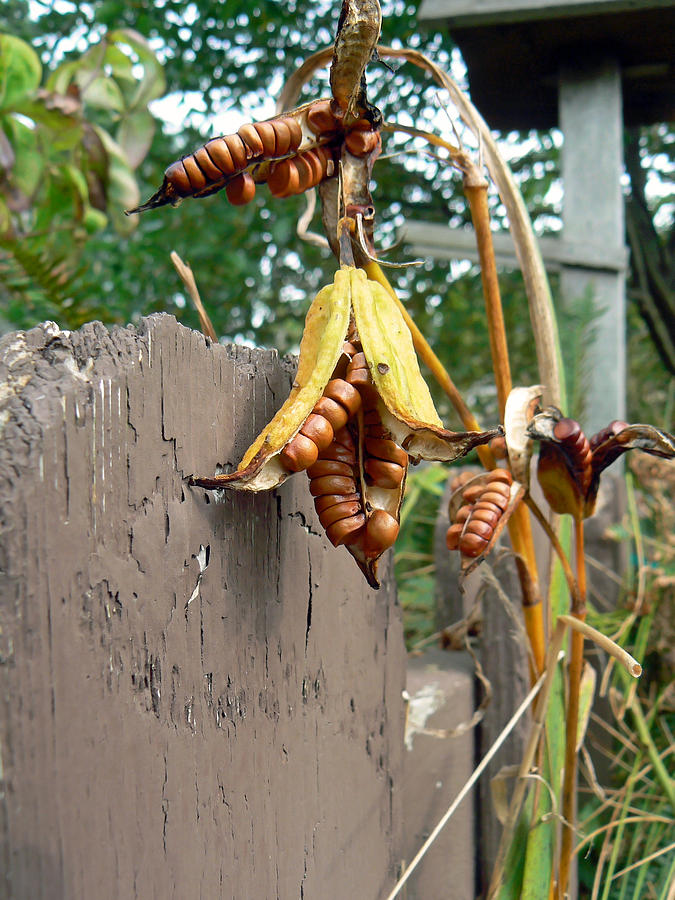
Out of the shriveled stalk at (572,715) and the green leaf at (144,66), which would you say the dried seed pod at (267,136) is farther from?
the green leaf at (144,66)

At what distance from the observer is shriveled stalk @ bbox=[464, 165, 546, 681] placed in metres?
0.72

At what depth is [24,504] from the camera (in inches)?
15.1

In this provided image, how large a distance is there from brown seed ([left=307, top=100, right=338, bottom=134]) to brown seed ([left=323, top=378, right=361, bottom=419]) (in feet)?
0.64

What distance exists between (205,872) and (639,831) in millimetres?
825

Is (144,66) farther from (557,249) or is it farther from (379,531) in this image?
(379,531)

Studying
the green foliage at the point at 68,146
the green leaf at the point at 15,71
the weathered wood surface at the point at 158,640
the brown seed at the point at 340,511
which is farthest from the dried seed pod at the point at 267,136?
the green leaf at the point at 15,71

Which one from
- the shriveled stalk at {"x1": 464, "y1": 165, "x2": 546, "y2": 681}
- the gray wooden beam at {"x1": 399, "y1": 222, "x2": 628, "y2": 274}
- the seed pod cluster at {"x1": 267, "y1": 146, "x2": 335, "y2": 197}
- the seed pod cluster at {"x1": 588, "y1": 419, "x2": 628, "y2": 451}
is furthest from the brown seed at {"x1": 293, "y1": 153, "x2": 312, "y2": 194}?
the gray wooden beam at {"x1": 399, "y1": 222, "x2": 628, "y2": 274}

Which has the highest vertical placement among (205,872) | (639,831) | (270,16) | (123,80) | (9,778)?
(270,16)

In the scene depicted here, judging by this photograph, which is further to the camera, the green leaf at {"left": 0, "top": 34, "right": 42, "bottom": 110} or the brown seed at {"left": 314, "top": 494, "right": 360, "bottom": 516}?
the green leaf at {"left": 0, "top": 34, "right": 42, "bottom": 110}

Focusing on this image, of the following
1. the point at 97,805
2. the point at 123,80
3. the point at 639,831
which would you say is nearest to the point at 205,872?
the point at 97,805

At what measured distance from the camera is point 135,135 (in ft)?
5.19

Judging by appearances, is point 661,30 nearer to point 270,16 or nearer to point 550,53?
point 550,53

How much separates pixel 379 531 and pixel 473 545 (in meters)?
0.13

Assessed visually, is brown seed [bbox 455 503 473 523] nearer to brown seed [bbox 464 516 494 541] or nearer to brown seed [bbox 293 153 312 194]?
brown seed [bbox 464 516 494 541]
